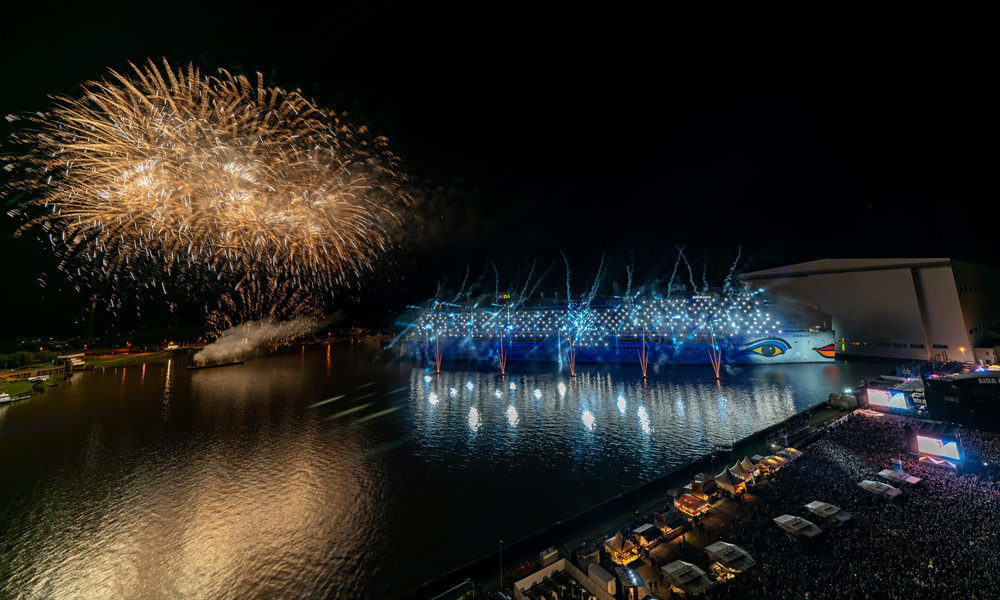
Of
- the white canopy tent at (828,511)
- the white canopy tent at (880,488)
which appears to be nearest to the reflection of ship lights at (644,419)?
the white canopy tent at (880,488)

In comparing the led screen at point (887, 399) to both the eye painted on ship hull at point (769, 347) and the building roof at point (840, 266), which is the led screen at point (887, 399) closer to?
the eye painted on ship hull at point (769, 347)

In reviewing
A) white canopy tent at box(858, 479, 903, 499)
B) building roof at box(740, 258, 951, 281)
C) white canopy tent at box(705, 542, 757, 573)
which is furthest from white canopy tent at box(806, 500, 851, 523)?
building roof at box(740, 258, 951, 281)

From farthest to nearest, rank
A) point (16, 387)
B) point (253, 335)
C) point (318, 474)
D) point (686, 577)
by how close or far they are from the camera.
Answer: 1. point (253, 335)
2. point (16, 387)
3. point (318, 474)
4. point (686, 577)

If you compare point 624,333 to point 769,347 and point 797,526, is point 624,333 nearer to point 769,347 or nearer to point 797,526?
point 769,347

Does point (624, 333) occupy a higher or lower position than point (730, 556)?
higher

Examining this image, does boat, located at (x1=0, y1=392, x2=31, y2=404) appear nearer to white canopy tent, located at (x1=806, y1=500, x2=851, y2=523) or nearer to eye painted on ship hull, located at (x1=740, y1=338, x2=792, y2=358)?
white canopy tent, located at (x1=806, y1=500, x2=851, y2=523)

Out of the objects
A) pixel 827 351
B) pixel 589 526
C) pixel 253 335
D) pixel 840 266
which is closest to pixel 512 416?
pixel 589 526
